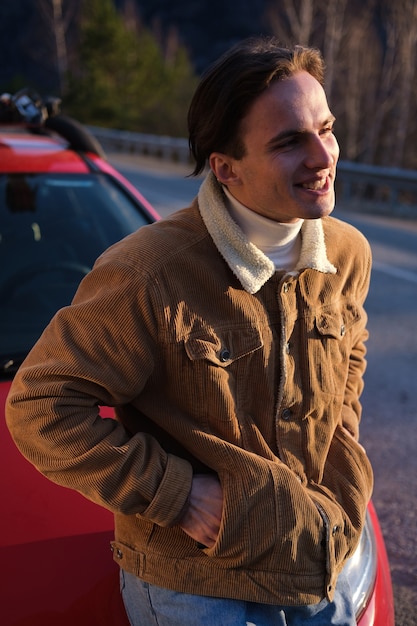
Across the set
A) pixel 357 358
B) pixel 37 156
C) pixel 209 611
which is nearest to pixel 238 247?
pixel 357 358

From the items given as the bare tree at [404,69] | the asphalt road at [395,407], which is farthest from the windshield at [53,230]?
the bare tree at [404,69]

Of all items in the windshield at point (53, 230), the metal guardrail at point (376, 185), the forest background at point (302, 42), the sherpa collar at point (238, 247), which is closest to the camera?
the sherpa collar at point (238, 247)

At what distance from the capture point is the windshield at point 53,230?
9.70 ft

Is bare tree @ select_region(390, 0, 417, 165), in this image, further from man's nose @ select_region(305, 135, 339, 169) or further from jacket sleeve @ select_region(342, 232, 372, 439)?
man's nose @ select_region(305, 135, 339, 169)

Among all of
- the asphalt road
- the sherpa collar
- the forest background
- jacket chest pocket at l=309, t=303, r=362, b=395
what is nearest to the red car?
jacket chest pocket at l=309, t=303, r=362, b=395

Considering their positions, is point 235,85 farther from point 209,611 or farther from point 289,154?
point 209,611

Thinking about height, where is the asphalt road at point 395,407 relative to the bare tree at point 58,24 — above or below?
above

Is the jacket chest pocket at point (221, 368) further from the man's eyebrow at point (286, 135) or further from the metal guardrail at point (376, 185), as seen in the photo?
the metal guardrail at point (376, 185)

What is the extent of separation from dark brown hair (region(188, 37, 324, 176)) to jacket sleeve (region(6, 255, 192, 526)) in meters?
0.35

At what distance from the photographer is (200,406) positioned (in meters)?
1.57

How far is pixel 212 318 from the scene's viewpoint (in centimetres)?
159

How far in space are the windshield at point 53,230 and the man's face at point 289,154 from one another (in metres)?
1.47

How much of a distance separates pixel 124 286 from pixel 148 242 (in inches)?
5.0

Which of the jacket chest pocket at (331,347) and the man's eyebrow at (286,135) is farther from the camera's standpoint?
the jacket chest pocket at (331,347)
